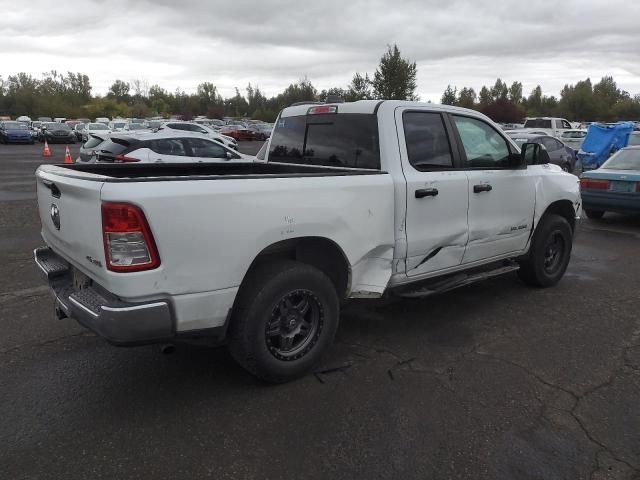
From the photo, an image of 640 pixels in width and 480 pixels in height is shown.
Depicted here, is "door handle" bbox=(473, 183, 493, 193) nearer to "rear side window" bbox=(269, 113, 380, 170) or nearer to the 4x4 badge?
"rear side window" bbox=(269, 113, 380, 170)

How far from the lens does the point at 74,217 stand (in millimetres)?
3035

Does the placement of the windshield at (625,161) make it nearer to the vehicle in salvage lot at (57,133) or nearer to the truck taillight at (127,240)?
the truck taillight at (127,240)

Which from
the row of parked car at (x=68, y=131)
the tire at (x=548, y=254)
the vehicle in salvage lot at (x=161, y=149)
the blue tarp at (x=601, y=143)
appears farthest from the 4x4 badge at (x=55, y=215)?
the row of parked car at (x=68, y=131)

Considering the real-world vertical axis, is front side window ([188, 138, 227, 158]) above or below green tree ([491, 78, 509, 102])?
below

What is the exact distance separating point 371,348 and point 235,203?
71.5 inches

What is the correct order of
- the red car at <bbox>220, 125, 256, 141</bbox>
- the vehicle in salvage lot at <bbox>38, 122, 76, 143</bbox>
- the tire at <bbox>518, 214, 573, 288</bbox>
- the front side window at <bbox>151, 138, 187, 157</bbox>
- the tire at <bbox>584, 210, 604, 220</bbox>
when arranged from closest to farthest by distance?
the tire at <bbox>518, 214, 573, 288</bbox> → the tire at <bbox>584, 210, 604, 220</bbox> → the front side window at <bbox>151, 138, 187, 157</bbox> → the vehicle in salvage lot at <bbox>38, 122, 76, 143</bbox> → the red car at <bbox>220, 125, 256, 141</bbox>

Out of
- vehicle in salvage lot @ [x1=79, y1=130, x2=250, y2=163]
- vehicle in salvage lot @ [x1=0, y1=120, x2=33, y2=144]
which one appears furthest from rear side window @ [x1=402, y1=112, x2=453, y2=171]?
vehicle in salvage lot @ [x1=0, y1=120, x2=33, y2=144]

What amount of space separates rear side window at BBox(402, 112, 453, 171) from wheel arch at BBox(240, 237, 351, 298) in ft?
3.30

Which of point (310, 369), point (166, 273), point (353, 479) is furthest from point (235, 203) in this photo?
point (353, 479)

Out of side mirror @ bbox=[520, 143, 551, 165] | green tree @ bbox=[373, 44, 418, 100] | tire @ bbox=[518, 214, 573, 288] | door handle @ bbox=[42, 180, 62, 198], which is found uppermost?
green tree @ bbox=[373, 44, 418, 100]

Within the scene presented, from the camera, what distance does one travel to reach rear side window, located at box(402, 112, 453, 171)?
13.5 ft

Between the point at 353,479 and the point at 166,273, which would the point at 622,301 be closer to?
the point at 353,479

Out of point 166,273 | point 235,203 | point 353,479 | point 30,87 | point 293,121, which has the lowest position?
point 353,479

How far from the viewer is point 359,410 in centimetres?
322
